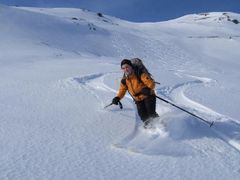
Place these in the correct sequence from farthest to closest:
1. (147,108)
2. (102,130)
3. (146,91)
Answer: (147,108) → (146,91) → (102,130)

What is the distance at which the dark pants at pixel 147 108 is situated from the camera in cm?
628

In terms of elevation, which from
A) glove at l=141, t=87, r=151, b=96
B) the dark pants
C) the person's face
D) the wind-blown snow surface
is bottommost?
the wind-blown snow surface

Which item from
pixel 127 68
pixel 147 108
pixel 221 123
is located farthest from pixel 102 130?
pixel 221 123

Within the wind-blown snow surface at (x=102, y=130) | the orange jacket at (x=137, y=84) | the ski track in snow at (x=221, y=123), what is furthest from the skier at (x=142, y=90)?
the ski track in snow at (x=221, y=123)

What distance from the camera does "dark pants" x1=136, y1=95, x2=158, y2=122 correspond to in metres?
6.28

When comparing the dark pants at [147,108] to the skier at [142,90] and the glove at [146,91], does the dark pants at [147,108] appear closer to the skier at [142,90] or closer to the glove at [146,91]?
the skier at [142,90]

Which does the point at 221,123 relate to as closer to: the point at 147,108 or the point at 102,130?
the point at 147,108

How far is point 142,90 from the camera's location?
6.20 m

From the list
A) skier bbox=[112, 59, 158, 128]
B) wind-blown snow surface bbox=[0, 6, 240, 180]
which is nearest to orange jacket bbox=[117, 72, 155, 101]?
skier bbox=[112, 59, 158, 128]

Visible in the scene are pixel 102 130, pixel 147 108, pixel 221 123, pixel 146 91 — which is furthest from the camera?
pixel 221 123

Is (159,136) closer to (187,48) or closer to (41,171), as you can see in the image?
(41,171)

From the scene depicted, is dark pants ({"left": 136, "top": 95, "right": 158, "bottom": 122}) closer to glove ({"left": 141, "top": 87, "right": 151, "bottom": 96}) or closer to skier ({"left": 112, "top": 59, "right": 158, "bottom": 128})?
skier ({"left": 112, "top": 59, "right": 158, "bottom": 128})

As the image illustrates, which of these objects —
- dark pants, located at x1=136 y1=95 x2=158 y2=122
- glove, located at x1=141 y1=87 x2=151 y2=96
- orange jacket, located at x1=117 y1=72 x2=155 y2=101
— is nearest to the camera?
orange jacket, located at x1=117 y1=72 x2=155 y2=101

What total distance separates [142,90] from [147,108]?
12.1 inches
